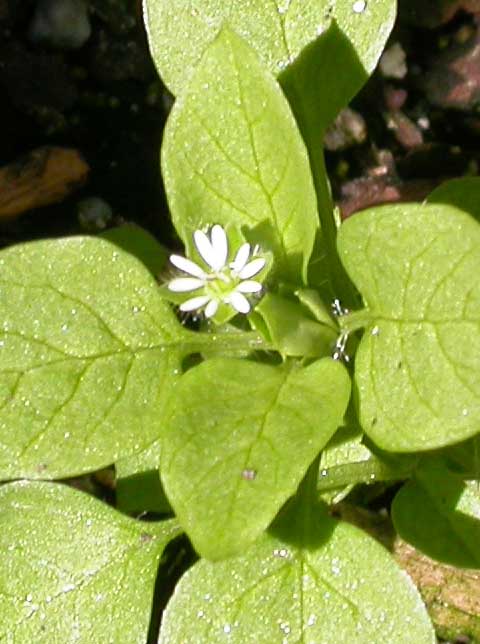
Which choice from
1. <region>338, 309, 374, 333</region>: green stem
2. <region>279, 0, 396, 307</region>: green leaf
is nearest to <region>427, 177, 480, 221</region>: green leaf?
<region>279, 0, 396, 307</region>: green leaf

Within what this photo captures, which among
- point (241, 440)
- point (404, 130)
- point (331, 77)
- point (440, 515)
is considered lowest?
point (440, 515)

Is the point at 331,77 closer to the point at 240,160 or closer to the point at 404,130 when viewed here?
the point at 240,160

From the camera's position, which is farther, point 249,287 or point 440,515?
point 440,515

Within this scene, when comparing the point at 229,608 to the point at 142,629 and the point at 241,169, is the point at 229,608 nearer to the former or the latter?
the point at 142,629

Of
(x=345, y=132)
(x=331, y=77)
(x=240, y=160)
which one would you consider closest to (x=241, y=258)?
(x=240, y=160)

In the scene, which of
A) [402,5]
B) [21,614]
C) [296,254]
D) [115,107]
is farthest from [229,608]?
[402,5]

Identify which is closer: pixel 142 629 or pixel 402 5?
pixel 142 629

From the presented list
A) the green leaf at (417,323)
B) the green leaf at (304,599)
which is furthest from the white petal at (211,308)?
the green leaf at (304,599)
